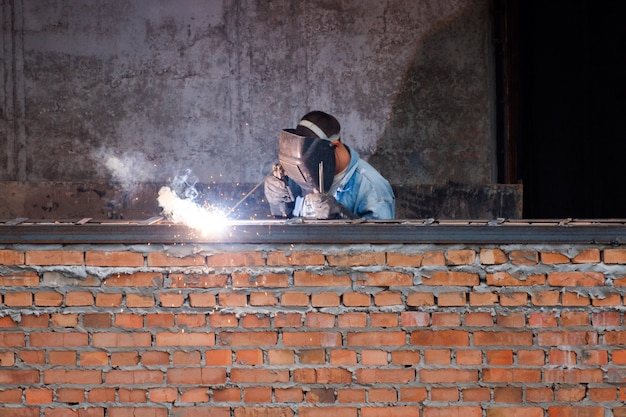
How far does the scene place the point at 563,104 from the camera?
22.0 feet

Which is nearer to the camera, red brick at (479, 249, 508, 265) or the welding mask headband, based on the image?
red brick at (479, 249, 508, 265)

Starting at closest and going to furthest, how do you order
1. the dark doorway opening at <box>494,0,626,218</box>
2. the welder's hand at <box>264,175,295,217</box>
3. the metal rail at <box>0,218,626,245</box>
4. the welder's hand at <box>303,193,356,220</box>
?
the metal rail at <box>0,218,626,245</box>, the welder's hand at <box>303,193,356,220</box>, the welder's hand at <box>264,175,295,217</box>, the dark doorway opening at <box>494,0,626,218</box>

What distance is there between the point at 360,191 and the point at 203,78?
2582 millimetres

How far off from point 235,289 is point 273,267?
194 millimetres

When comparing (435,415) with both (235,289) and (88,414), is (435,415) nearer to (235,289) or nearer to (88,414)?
(235,289)

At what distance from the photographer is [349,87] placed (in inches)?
268

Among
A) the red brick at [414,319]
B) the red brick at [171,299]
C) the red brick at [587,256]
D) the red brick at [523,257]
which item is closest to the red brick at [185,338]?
the red brick at [171,299]

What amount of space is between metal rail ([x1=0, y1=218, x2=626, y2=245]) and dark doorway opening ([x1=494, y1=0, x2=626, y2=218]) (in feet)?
11.7

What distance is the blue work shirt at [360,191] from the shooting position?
4.75 m

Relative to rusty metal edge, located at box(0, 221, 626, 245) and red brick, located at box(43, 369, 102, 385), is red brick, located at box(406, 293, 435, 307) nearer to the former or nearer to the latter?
rusty metal edge, located at box(0, 221, 626, 245)

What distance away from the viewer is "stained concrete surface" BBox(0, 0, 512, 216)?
675 cm

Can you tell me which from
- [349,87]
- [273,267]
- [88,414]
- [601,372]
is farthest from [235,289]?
[349,87]

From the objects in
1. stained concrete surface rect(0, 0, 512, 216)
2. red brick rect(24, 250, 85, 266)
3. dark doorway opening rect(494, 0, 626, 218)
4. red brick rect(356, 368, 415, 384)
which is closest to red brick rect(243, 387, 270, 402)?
red brick rect(356, 368, 415, 384)

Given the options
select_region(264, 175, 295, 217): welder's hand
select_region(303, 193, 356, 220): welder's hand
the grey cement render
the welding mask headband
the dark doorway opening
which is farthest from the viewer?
the grey cement render
